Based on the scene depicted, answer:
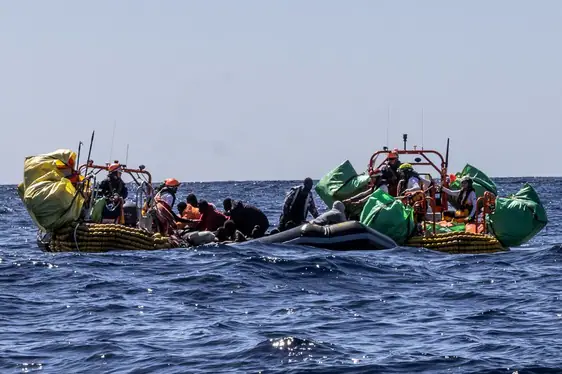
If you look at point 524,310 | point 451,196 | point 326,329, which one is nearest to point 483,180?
point 451,196

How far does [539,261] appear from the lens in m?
19.5

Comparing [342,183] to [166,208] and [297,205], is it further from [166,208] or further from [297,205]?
[166,208]

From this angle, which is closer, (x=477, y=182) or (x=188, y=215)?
(x=188, y=215)

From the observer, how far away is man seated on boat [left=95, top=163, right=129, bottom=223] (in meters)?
21.6

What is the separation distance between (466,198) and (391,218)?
2194 millimetres

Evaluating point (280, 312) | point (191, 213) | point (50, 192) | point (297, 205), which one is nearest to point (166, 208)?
point (191, 213)

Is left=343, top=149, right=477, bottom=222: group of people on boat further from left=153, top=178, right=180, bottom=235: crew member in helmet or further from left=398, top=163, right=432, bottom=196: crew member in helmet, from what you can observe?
left=153, top=178, right=180, bottom=235: crew member in helmet

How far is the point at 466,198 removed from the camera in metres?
22.5

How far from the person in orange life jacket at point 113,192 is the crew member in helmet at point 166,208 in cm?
72

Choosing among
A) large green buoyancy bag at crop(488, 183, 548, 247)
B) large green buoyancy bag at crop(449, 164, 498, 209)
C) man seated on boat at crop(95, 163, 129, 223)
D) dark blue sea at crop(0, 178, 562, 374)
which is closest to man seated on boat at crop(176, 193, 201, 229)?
man seated on boat at crop(95, 163, 129, 223)

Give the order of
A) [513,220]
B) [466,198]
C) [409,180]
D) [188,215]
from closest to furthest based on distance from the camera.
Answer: [513,220]
[466,198]
[188,215]
[409,180]

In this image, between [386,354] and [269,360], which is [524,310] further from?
[269,360]

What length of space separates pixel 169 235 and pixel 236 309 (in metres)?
8.03

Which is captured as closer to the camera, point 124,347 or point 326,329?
point 124,347
